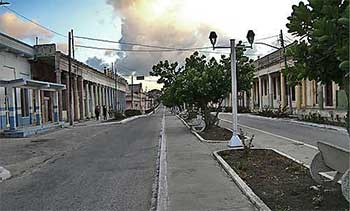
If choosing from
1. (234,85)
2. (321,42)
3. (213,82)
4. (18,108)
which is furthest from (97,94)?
(321,42)

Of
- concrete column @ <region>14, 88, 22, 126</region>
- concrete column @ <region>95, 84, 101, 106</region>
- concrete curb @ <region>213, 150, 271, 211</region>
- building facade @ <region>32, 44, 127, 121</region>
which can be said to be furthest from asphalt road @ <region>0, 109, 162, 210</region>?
concrete column @ <region>95, 84, 101, 106</region>

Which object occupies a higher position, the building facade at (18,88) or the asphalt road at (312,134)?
the building facade at (18,88)

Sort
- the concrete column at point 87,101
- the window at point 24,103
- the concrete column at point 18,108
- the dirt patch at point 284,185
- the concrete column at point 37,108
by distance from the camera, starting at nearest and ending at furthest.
→ the dirt patch at point 284,185, the concrete column at point 18,108, the concrete column at point 37,108, the window at point 24,103, the concrete column at point 87,101

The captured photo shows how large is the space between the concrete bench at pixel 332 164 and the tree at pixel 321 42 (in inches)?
18.7

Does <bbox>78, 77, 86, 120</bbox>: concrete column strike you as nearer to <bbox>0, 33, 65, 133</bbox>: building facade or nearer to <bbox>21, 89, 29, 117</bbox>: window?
<bbox>0, 33, 65, 133</bbox>: building facade

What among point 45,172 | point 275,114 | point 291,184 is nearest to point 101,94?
point 275,114

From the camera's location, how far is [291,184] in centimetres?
874

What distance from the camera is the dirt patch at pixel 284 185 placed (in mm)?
6949

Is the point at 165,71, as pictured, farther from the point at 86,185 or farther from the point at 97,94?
the point at 86,185

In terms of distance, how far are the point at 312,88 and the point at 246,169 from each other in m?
36.1

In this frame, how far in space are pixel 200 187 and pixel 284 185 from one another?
5.22 ft

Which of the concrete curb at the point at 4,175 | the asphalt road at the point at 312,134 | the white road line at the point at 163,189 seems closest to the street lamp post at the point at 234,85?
the asphalt road at the point at 312,134

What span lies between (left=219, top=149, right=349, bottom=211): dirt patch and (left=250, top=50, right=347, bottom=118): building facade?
64.1 ft

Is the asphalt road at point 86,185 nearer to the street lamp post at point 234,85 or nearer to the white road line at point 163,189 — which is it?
the white road line at point 163,189
